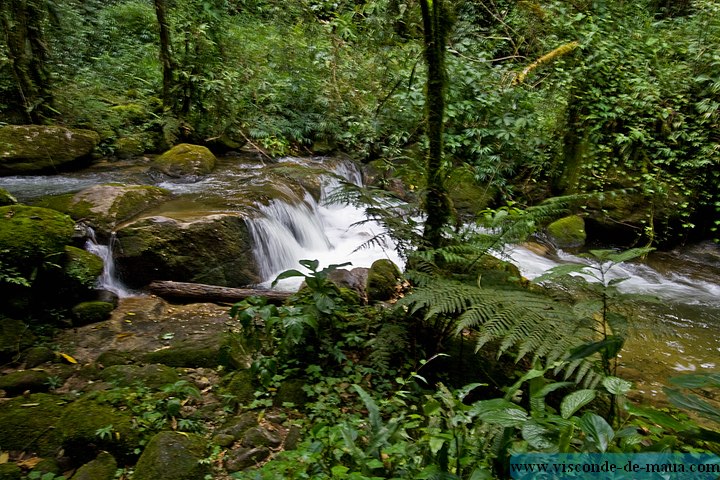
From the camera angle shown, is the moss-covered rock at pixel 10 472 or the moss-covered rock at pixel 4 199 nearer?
the moss-covered rock at pixel 10 472

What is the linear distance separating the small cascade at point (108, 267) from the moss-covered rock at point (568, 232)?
708 centimetres

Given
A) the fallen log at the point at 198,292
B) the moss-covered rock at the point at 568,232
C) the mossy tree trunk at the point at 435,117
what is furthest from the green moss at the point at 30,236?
the moss-covered rock at the point at 568,232

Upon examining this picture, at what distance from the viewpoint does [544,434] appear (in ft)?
4.80

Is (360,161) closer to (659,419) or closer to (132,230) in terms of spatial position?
(132,230)

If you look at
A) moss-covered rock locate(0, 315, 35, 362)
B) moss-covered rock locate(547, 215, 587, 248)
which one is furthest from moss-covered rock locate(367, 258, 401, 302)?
moss-covered rock locate(547, 215, 587, 248)

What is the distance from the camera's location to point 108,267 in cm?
499

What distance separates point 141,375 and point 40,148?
6.30 m

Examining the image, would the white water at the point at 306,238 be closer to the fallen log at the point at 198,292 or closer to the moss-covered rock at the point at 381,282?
the moss-covered rock at the point at 381,282

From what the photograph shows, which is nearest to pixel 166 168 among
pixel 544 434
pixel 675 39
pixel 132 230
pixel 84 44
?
pixel 132 230

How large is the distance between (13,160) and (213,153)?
351 centimetres

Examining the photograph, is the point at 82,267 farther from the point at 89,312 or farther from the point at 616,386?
the point at 616,386

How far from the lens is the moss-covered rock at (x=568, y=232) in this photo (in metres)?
7.86

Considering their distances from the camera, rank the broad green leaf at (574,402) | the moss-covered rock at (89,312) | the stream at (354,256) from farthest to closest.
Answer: the stream at (354,256), the moss-covered rock at (89,312), the broad green leaf at (574,402)

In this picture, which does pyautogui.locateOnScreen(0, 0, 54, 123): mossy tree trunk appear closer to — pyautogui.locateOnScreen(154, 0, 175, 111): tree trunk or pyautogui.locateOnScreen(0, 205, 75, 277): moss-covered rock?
pyautogui.locateOnScreen(154, 0, 175, 111): tree trunk
